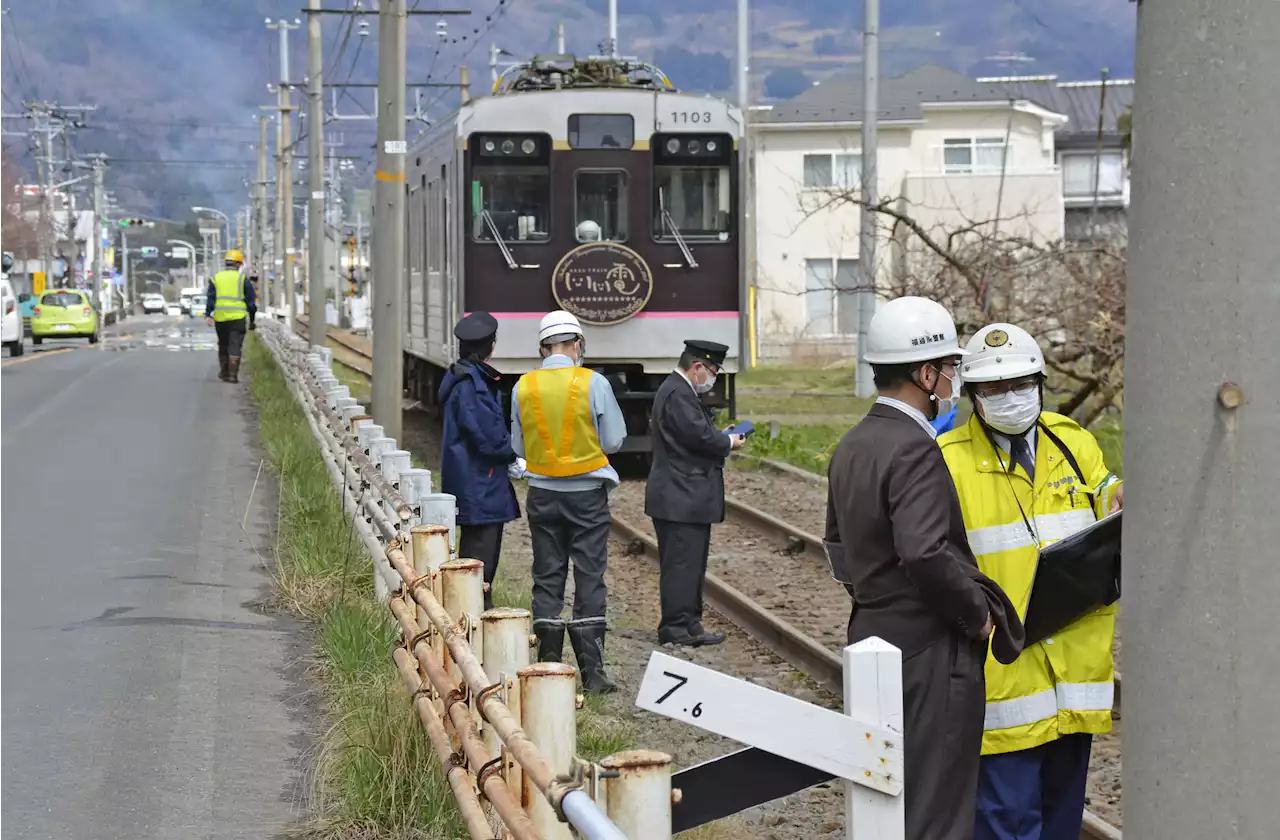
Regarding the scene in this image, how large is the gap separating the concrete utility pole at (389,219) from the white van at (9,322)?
89.2 feet

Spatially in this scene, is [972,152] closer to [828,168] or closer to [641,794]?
[828,168]

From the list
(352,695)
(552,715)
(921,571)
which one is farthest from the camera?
(352,695)

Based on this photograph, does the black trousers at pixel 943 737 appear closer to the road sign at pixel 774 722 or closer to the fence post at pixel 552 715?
the fence post at pixel 552 715

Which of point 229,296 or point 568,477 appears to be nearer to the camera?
point 568,477

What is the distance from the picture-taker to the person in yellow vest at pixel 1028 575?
16.0ft

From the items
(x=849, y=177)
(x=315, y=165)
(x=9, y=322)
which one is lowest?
(x=9, y=322)

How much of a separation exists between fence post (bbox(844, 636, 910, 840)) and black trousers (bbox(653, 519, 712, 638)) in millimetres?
6799

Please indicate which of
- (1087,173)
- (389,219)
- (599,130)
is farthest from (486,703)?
(1087,173)

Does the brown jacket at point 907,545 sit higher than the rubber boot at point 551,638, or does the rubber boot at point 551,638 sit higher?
the brown jacket at point 907,545

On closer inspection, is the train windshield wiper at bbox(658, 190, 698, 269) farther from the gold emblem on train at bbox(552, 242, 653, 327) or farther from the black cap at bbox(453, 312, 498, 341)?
the black cap at bbox(453, 312, 498, 341)

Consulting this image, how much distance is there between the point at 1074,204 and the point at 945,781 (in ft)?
179

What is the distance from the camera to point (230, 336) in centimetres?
2948

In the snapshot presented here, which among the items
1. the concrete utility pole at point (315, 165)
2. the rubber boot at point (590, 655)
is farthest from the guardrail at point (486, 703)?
the concrete utility pole at point (315, 165)

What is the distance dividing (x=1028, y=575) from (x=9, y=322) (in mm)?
40531
